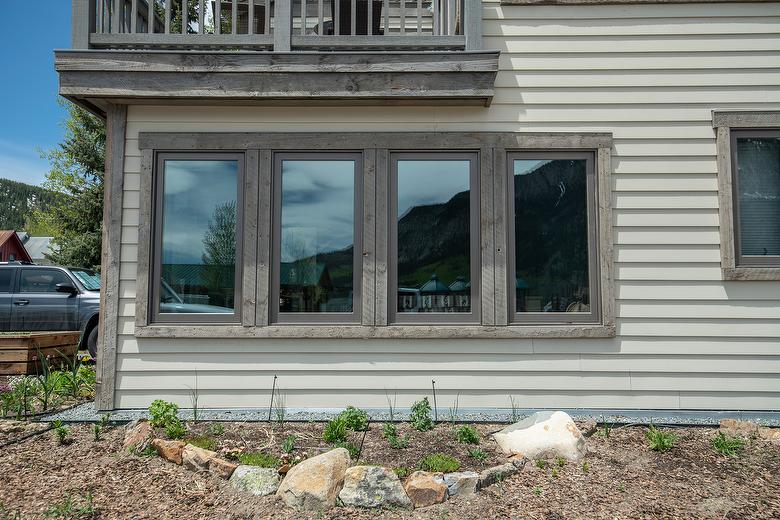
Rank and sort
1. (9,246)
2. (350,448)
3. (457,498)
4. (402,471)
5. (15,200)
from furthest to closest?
(15,200)
(9,246)
(350,448)
(402,471)
(457,498)

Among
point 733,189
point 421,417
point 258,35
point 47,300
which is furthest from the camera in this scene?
point 47,300

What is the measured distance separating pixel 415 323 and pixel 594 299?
153 cm

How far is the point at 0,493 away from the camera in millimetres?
3201

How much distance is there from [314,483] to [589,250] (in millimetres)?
2970

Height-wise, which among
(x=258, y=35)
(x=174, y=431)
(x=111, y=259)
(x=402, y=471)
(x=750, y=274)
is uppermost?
(x=258, y=35)

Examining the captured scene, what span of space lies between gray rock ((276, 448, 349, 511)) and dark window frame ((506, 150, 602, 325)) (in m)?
2.08

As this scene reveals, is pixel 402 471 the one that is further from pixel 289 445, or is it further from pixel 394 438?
pixel 289 445

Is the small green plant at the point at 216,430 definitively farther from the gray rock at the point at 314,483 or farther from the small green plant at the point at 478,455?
the small green plant at the point at 478,455

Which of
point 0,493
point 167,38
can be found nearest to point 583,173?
point 167,38

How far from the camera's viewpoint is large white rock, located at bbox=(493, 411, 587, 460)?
11.9 feet

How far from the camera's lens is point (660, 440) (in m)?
3.76

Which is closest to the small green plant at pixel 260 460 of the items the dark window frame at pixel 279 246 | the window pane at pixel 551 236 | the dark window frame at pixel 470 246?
the dark window frame at pixel 279 246

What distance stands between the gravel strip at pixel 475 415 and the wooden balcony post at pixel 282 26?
9.84 ft

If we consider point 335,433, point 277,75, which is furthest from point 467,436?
point 277,75
